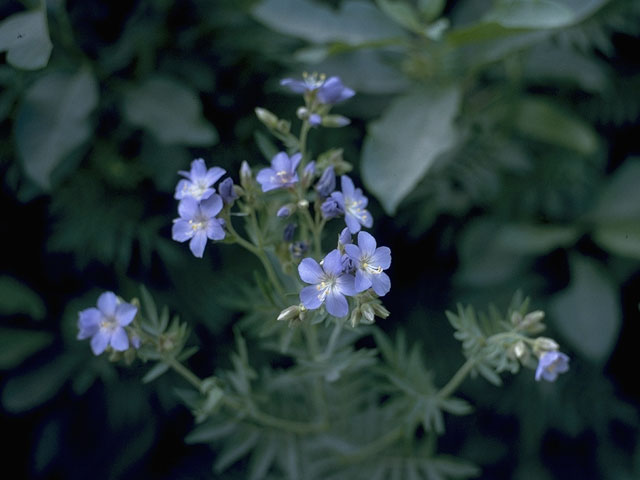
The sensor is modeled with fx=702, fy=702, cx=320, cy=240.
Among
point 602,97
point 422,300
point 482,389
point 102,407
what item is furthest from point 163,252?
point 602,97

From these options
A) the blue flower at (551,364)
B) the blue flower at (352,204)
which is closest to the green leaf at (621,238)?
the blue flower at (551,364)

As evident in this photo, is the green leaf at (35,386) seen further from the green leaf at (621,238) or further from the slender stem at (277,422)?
the green leaf at (621,238)

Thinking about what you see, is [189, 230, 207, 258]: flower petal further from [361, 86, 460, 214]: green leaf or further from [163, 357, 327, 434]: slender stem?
[361, 86, 460, 214]: green leaf

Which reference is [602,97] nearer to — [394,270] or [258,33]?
[394,270]

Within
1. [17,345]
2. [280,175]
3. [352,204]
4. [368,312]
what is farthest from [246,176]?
[17,345]

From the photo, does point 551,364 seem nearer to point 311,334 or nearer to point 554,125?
point 311,334

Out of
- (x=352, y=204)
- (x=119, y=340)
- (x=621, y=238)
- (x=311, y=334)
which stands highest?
(x=352, y=204)

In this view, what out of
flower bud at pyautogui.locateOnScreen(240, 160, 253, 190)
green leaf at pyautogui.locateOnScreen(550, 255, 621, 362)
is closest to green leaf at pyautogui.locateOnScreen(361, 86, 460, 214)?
flower bud at pyautogui.locateOnScreen(240, 160, 253, 190)
